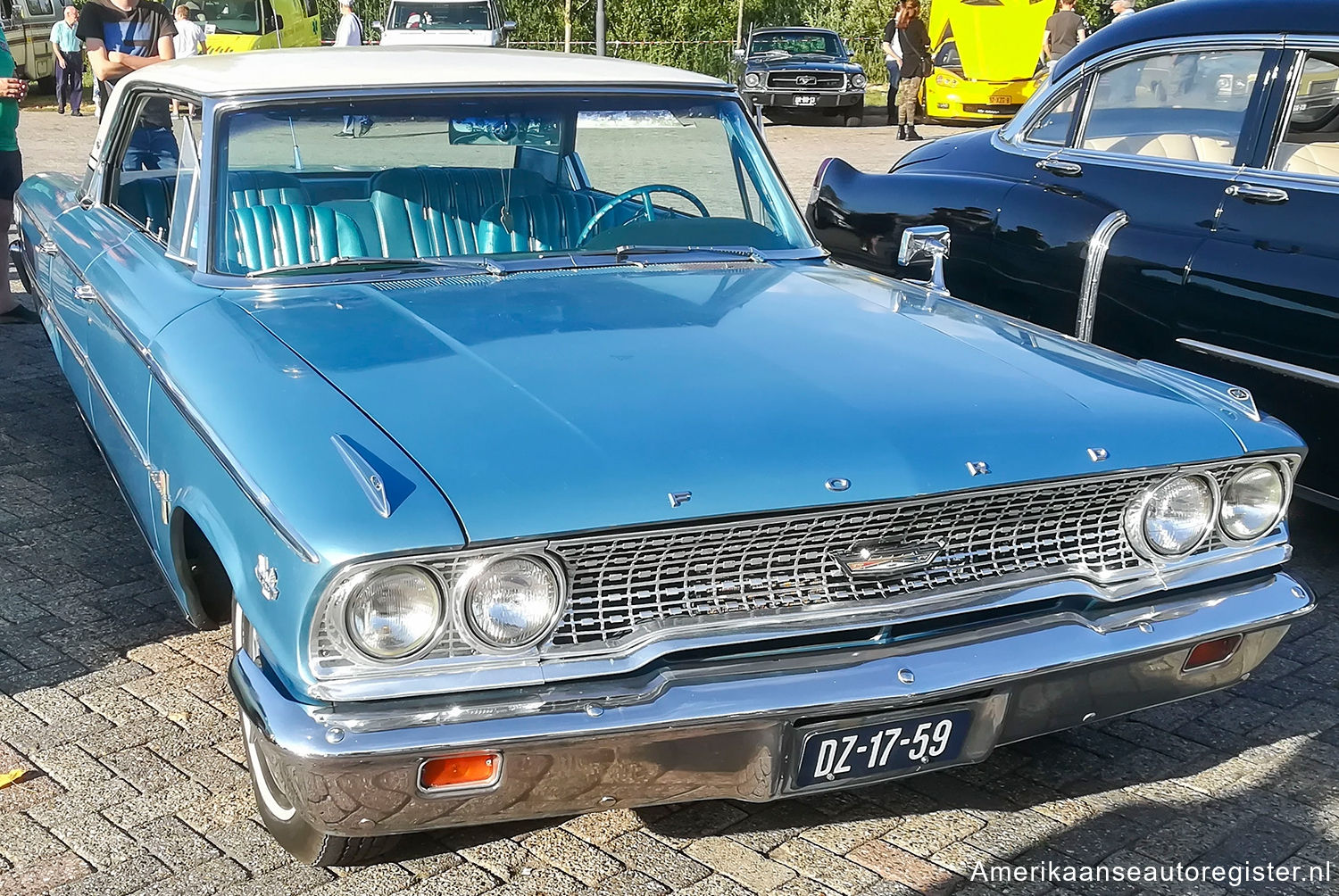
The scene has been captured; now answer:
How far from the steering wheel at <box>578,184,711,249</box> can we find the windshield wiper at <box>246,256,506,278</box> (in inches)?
15.9

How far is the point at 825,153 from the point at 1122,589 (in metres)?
14.7

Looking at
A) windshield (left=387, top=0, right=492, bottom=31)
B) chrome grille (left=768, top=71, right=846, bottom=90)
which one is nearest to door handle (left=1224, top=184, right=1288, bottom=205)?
chrome grille (left=768, top=71, right=846, bottom=90)

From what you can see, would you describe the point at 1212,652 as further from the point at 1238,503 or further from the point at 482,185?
the point at 482,185

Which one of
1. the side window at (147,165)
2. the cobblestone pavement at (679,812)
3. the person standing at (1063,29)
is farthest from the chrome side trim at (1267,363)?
the person standing at (1063,29)

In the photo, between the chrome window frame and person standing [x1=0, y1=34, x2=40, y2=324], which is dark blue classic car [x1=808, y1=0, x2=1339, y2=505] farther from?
person standing [x1=0, y1=34, x2=40, y2=324]

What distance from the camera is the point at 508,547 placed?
231 centimetres

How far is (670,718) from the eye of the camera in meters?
2.35

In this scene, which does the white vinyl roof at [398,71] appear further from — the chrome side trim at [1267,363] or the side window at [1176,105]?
the side window at [1176,105]

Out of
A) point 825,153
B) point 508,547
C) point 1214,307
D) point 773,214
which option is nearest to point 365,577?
point 508,547

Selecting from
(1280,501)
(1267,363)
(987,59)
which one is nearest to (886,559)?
(1280,501)

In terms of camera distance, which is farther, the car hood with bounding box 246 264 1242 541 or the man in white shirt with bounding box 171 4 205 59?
the man in white shirt with bounding box 171 4 205 59

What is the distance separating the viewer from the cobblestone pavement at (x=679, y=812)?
2771mm

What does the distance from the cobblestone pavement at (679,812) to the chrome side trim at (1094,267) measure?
148cm

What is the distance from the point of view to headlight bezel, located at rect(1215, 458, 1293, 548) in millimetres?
2916
